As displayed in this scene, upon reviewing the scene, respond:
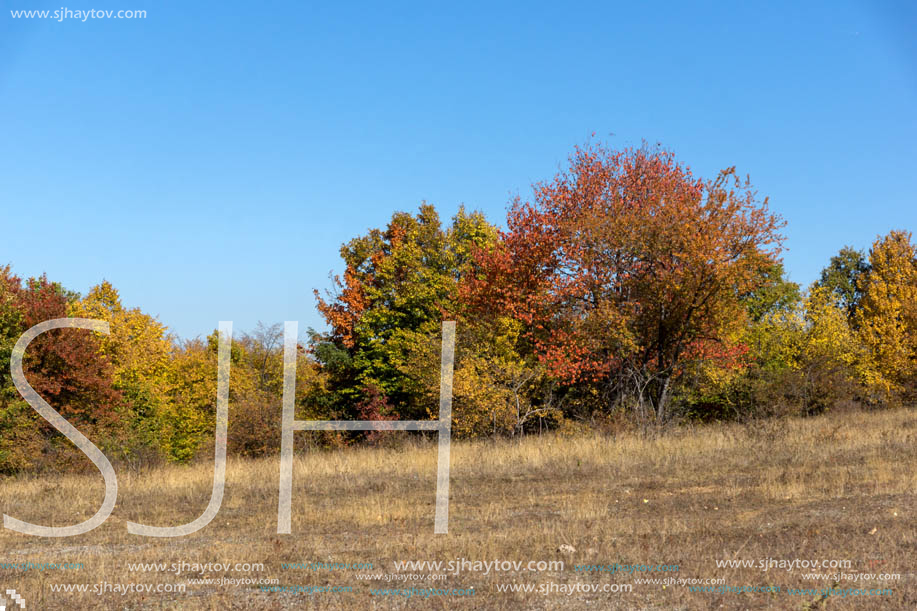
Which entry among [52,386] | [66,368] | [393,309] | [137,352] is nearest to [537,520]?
[52,386]

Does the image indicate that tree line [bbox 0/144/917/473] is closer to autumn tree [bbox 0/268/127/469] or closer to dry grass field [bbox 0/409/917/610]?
autumn tree [bbox 0/268/127/469]

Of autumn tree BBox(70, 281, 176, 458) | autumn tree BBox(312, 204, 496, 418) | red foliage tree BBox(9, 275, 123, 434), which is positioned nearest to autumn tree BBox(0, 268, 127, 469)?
red foliage tree BBox(9, 275, 123, 434)

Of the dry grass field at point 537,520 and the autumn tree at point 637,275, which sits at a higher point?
the autumn tree at point 637,275

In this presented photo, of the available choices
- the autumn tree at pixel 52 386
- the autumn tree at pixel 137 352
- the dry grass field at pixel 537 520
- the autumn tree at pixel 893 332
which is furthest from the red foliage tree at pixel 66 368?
the autumn tree at pixel 893 332

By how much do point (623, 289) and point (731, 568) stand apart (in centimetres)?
1495

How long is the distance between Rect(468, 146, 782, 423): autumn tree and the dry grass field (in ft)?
13.9

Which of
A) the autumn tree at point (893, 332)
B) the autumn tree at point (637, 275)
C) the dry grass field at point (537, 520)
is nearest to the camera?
the dry grass field at point (537, 520)

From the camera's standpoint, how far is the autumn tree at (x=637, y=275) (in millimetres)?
20469

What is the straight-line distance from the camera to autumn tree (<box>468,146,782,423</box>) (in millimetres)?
20469

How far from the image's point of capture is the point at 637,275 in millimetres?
21516

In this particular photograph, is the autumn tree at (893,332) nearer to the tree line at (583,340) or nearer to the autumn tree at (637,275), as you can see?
the tree line at (583,340)

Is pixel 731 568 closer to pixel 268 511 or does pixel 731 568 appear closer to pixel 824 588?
pixel 824 588

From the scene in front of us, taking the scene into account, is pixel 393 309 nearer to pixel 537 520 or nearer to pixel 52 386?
pixel 52 386

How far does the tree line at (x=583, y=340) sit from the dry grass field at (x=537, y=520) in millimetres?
4507
